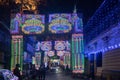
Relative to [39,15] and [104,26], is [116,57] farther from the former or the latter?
[39,15]

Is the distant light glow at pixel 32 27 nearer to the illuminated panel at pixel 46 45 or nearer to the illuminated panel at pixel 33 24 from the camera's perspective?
the illuminated panel at pixel 33 24

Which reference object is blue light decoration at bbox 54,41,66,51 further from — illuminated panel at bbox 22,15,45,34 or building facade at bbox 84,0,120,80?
building facade at bbox 84,0,120,80

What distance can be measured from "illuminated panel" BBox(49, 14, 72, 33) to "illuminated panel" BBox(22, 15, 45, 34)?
39.4 inches

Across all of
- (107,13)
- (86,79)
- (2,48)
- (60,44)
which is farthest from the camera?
(60,44)

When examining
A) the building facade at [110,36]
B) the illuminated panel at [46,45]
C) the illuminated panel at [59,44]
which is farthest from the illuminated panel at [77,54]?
the illuminated panel at [46,45]

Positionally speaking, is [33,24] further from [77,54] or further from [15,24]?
[77,54]

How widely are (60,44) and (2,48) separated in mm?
12185

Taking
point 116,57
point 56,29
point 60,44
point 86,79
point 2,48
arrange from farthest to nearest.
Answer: point 60,44 → point 2,48 → point 86,79 → point 56,29 → point 116,57

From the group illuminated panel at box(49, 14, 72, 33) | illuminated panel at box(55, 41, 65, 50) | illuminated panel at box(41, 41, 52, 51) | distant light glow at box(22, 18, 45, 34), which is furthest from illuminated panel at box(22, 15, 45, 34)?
illuminated panel at box(41, 41, 52, 51)

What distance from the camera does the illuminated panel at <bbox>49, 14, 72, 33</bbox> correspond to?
42219mm

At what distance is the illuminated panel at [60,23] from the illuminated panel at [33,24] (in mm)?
1001

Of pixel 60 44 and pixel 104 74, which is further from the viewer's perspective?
pixel 60 44

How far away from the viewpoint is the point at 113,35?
2855 cm

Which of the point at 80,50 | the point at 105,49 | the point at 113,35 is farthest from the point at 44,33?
the point at 113,35
